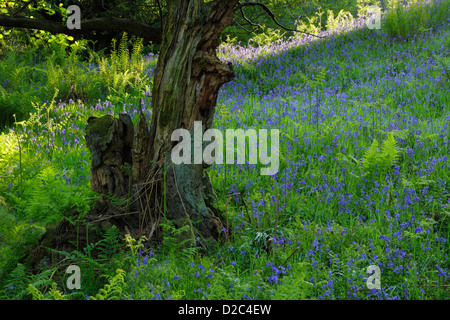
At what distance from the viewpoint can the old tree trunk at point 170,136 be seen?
11.4 feet

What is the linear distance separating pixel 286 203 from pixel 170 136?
1330mm

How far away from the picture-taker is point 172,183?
3.50 meters

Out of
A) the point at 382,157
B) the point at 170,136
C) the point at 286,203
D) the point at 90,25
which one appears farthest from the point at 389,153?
the point at 90,25

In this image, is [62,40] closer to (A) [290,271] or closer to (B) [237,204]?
(B) [237,204]

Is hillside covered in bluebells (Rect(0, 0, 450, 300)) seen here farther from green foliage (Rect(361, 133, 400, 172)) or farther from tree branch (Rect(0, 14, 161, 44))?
tree branch (Rect(0, 14, 161, 44))

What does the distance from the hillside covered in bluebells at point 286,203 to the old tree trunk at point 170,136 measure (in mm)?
173

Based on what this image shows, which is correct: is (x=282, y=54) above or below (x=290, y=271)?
above

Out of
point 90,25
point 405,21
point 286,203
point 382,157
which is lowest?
point 286,203

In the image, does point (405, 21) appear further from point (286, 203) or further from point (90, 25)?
point (286, 203)

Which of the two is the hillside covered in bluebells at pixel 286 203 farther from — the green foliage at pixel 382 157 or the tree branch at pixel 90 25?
the tree branch at pixel 90 25

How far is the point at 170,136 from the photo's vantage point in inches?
138

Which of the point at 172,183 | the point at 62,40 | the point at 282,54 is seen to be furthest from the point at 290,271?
the point at 282,54

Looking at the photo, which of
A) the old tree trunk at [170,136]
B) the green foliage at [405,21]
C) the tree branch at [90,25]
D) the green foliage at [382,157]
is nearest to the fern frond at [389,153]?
the green foliage at [382,157]
